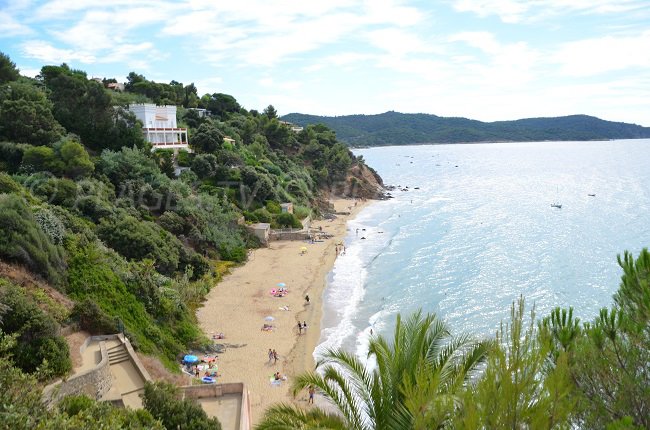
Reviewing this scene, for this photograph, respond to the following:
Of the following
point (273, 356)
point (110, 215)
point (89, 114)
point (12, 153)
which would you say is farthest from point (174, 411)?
point (89, 114)

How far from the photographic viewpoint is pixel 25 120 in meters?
36.5

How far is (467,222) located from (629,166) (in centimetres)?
8133

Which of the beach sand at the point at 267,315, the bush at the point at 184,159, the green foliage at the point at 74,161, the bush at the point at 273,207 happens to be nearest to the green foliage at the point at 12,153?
the green foliage at the point at 74,161

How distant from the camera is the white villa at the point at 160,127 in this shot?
47.4 m

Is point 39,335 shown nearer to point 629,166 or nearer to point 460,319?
point 460,319

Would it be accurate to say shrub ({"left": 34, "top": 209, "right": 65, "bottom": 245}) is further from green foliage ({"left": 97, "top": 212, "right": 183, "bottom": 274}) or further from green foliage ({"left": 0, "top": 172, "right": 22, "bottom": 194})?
green foliage ({"left": 97, "top": 212, "right": 183, "bottom": 274})

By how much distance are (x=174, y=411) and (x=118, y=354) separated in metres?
5.46

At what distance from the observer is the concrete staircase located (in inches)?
645

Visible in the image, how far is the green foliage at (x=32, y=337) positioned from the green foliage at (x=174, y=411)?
3.14 metres

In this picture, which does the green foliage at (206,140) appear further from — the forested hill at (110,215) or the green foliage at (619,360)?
the green foliage at (619,360)

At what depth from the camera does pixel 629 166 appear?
379 feet

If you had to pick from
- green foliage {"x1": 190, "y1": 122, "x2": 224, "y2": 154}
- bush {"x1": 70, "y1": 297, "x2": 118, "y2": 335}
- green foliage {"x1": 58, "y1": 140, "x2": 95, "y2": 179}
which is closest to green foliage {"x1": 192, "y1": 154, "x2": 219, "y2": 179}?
green foliage {"x1": 190, "y1": 122, "x2": 224, "y2": 154}

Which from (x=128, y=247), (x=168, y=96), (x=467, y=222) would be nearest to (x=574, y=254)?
(x=467, y=222)

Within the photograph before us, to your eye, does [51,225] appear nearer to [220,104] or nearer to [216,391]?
[216,391]
